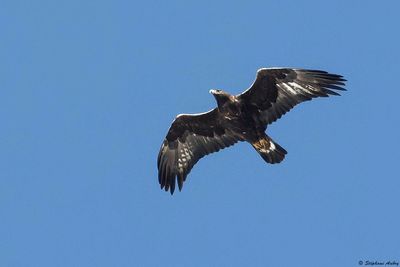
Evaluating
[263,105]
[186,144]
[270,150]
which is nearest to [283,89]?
[263,105]

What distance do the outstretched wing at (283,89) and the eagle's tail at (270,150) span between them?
599mm

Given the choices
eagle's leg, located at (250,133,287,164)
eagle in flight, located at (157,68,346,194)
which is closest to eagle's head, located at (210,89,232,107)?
eagle in flight, located at (157,68,346,194)

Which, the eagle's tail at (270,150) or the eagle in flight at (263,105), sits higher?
the eagle in flight at (263,105)

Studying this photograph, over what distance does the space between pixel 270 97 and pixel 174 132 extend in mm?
3762

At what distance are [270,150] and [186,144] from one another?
341 centimetres

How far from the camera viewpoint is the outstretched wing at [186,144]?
108ft

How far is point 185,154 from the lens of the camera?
1325 inches

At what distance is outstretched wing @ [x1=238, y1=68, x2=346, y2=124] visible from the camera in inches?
1209

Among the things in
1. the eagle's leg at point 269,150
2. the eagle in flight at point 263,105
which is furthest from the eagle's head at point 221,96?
the eagle's leg at point 269,150

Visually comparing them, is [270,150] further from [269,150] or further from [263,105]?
[263,105]

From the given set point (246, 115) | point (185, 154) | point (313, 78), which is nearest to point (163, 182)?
point (185, 154)

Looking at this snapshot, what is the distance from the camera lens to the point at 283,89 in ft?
103

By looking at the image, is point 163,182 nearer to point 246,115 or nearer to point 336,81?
point 246,115

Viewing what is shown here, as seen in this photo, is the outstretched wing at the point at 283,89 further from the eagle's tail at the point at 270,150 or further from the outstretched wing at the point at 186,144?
the outstretched wing at the point at 186,144
